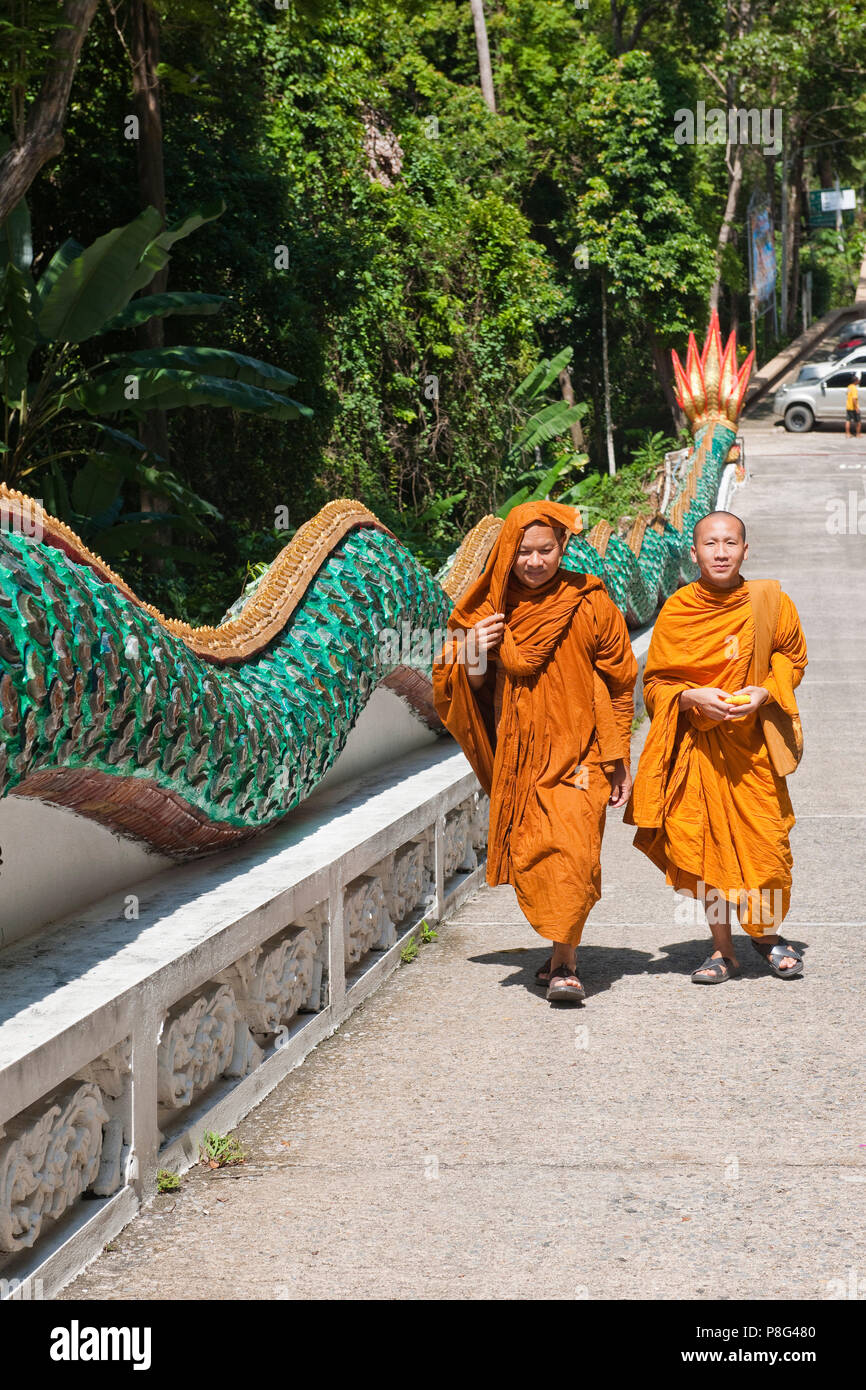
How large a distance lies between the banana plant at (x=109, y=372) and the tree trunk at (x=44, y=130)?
654mm

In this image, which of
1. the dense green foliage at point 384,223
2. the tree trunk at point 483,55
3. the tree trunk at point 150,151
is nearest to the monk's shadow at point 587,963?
the dense green foliage at point 384,223

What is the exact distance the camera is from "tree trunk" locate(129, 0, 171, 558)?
14.5 meters

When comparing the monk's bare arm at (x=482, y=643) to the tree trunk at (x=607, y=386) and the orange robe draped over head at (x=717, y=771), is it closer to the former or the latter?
the orange robe draped over head at (x=717, y=771)

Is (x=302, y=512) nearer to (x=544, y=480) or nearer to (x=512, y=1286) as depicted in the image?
(x=544, y=480)

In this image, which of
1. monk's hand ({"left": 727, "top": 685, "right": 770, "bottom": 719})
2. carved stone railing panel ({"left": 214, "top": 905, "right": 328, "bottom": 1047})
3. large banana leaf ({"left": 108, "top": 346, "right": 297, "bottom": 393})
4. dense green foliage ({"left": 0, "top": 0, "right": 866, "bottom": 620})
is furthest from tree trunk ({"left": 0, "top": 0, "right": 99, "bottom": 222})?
carved stone railing panel ({"left": 214, "top": 905, "right": 328, "bottom": 1047})

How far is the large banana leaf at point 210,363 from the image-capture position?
41.3 feet

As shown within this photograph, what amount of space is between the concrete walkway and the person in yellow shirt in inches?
1131

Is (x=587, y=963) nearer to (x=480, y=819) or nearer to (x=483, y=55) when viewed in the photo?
(x=480, y=819)

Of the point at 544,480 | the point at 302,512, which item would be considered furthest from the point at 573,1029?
the point at 544,480

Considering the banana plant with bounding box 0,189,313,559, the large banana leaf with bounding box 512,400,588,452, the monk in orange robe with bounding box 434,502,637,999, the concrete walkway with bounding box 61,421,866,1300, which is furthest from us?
the large banana leaf with bounding box 512,400,588,452

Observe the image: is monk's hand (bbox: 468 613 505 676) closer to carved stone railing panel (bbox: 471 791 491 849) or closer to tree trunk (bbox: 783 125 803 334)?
carved stone railing panel (bbox: 471 791 491 849)

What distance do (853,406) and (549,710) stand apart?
98.0 feet

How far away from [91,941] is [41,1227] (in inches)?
33.5

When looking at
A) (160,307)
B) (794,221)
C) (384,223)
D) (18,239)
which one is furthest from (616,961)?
(794,221)
